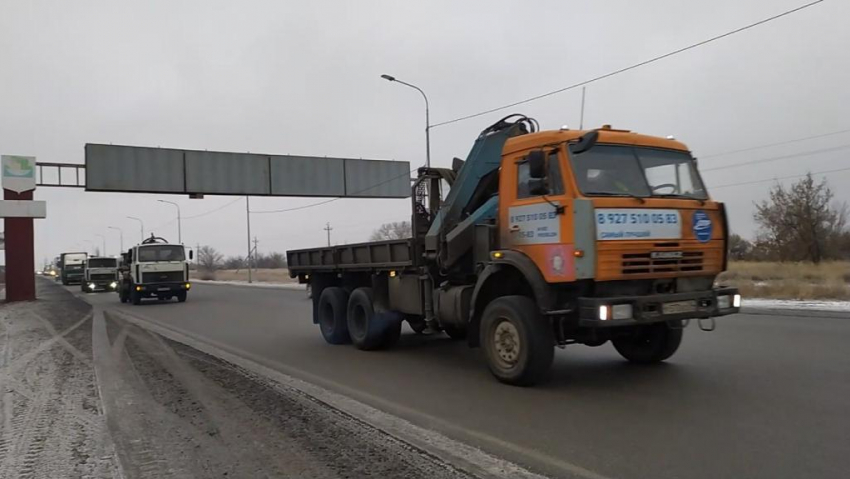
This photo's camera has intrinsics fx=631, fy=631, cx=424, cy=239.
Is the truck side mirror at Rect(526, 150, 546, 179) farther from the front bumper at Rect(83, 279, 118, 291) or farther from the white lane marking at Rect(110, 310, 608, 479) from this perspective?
the front bumper at Rect(83, 279, 118, 291)

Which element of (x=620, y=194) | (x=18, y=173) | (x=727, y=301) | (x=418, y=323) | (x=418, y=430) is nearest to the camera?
(x=418, y=430)

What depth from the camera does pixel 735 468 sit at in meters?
4.41

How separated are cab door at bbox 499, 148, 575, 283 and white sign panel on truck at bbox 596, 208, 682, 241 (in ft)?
1.14

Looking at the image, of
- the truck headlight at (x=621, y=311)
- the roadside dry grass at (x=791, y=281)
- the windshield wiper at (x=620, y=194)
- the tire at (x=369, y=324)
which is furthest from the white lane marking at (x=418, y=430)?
the roadside dry grass at (x=791, y=281)

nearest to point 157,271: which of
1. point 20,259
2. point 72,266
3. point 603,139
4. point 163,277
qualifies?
point 163,277

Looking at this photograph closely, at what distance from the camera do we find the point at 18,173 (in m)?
30.5

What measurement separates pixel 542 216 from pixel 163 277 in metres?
24.2

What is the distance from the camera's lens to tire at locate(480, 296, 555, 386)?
690cm

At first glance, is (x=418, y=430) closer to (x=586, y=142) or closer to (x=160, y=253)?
(x=586, y=142)

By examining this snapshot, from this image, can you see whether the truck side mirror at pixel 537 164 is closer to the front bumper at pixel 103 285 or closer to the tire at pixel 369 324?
the tire at pixel 369 324

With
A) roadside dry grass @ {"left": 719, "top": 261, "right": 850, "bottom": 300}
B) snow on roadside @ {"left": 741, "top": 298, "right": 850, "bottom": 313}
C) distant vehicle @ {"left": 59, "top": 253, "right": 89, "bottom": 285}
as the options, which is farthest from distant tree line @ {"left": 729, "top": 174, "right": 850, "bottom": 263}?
distant vehicle @ {"left": 59, "top": 253, "right": 89, "bottom": 285}

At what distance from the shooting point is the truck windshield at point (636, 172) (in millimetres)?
6891

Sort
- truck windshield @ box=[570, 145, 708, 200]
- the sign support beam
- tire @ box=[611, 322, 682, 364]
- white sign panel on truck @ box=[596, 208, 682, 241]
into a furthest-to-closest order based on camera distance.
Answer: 1. the sign support beam
2. tire @ box=[611, 322, 682, 364]
3. truck windshield @ box=[570, 145, 708, 200]
4. white sign panel on truck @ box=[596, 208, 682, 241]

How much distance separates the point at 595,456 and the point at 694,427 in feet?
3.94
